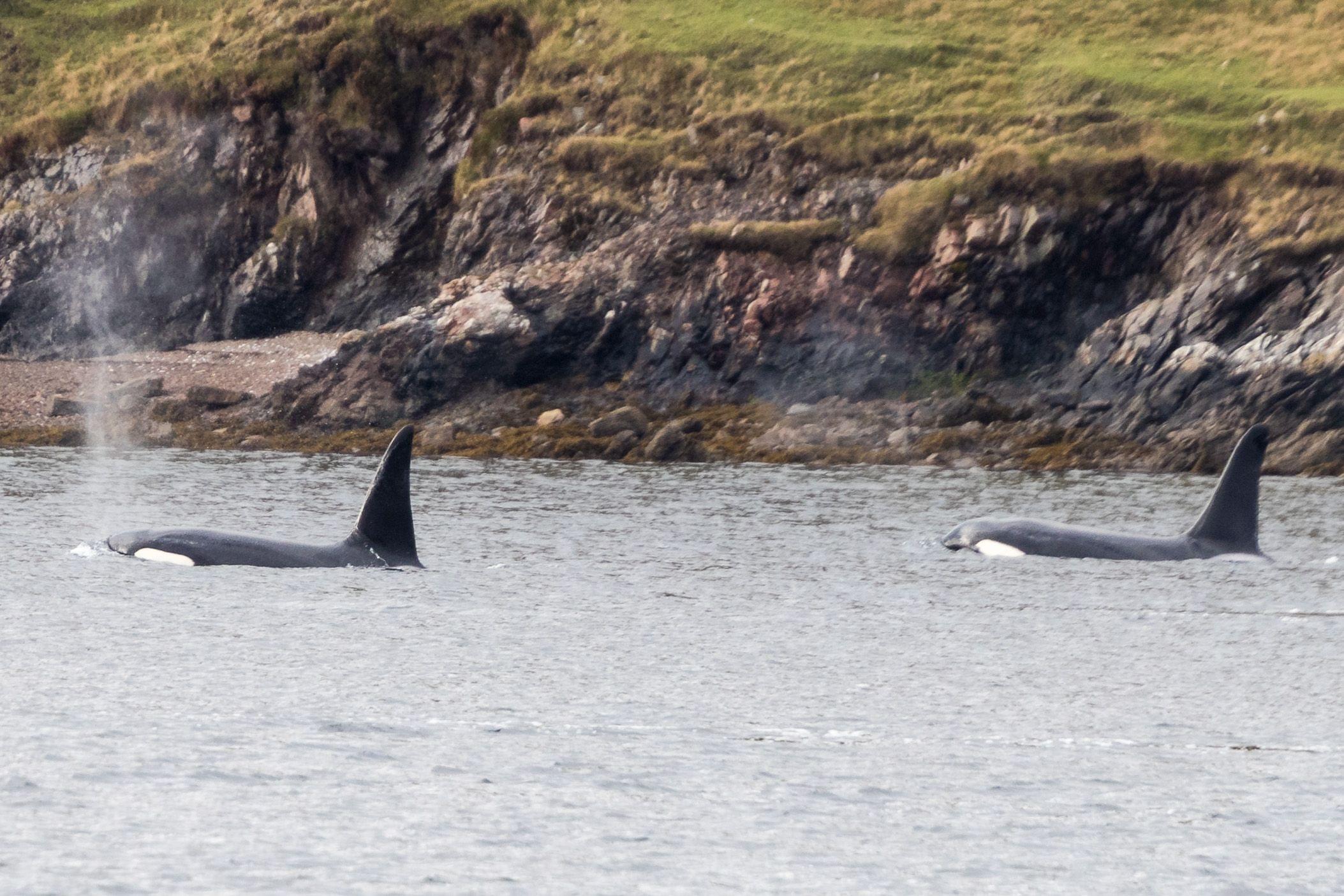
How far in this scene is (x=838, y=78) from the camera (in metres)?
74.5

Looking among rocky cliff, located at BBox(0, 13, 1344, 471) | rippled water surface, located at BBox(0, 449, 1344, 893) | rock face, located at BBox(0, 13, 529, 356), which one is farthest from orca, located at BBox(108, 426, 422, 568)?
rock face, located at BBox(0, 13, 529, 356)

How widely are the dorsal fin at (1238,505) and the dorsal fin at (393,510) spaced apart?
11551mm

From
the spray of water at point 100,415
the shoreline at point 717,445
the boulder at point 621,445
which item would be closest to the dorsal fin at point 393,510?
the spray of water at point 100,415

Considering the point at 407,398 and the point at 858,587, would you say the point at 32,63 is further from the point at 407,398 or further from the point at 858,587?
the point at 858,587

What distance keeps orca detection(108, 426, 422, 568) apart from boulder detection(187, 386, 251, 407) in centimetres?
4455

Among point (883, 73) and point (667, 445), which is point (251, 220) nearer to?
point (883, 73)

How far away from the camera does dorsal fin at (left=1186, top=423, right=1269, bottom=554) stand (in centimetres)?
2717

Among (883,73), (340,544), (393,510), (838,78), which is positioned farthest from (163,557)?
(883,73)

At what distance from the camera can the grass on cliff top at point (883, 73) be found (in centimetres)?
6712

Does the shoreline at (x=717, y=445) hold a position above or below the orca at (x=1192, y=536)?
below

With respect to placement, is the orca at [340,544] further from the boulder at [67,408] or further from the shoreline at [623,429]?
the boulder at [67,408]

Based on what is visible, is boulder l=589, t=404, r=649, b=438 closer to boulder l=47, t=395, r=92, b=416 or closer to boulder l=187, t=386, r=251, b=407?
boulder l=187, t=386, r=251, b=407

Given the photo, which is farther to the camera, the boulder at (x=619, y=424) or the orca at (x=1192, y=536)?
the boulder at (x=619, y=424)

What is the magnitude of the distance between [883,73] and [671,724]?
6355 centimetres
